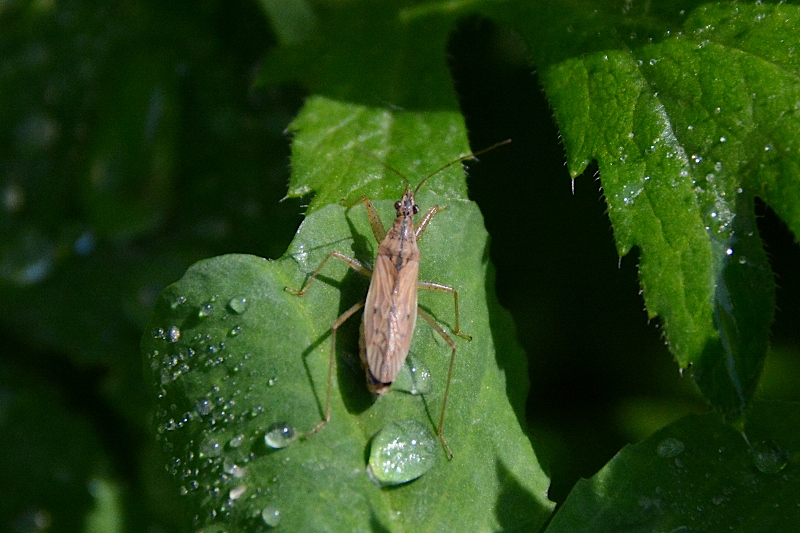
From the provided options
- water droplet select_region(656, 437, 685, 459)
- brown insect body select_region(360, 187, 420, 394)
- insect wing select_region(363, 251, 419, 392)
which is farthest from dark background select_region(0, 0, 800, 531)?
water droplet select_region(656, 437, 685, 459)

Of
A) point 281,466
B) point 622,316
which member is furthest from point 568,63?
point 281,466

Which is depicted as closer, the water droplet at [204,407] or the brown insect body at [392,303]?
the water droplet at [204,407]

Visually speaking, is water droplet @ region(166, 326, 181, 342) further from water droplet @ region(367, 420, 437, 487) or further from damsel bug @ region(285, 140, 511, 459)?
water droplet @ region(367, 420, 437, 487)

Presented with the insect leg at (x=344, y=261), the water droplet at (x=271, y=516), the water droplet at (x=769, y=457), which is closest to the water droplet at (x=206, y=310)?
the insect leg at (x=344, y=261)

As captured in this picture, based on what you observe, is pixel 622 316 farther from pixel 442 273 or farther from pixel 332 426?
pixel 332 426

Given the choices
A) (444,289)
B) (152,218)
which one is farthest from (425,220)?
(152,218)

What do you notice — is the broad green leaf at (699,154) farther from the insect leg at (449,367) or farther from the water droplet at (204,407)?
the water droplet at (204,407)
